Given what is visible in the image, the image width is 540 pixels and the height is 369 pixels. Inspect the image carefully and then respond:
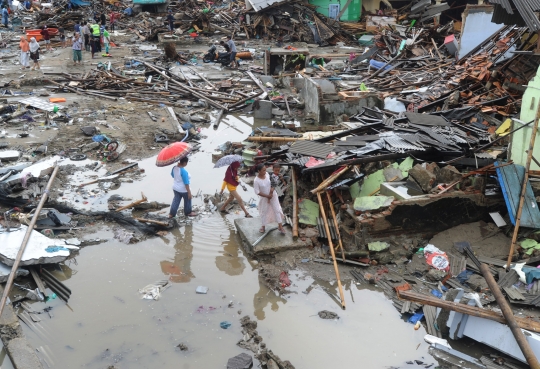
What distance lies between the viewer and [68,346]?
6.08m

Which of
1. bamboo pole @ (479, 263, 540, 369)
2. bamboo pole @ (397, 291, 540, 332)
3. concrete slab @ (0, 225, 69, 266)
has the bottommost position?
concrete slab @ (0, 225, 69, 266)

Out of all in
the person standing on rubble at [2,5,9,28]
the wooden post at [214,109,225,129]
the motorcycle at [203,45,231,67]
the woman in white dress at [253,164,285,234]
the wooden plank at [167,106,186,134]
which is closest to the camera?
the woman in white dress at [253,164,285,234]

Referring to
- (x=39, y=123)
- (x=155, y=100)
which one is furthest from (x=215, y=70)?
(x=39, y=123)

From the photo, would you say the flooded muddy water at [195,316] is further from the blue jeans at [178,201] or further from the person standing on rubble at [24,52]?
the person standing on rubble at [24,52]

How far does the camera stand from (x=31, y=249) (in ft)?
24.2

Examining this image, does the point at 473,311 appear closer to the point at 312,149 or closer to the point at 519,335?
the point at 519,335

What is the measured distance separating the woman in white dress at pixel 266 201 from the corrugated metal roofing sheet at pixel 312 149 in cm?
135

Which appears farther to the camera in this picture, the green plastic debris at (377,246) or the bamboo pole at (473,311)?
the green plastic debris at (377,246)

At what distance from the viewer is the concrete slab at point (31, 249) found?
281 inches

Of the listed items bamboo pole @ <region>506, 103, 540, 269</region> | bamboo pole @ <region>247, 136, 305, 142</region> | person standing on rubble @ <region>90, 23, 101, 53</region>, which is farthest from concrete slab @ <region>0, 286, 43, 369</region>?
person standing on rubble @ <region>90, 23, 101, 53</region>

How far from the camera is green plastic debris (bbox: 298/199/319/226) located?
338 inches

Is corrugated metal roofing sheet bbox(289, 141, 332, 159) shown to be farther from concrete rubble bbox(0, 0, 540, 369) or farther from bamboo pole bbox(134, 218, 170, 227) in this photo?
bamboo pole bbox(134, 218, 170, 227)

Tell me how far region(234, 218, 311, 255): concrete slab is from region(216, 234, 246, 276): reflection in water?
20cm

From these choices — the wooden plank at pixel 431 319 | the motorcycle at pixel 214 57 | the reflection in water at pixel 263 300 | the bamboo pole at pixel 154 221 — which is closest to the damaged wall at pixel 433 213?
the wooden plank at pixel 431 319
